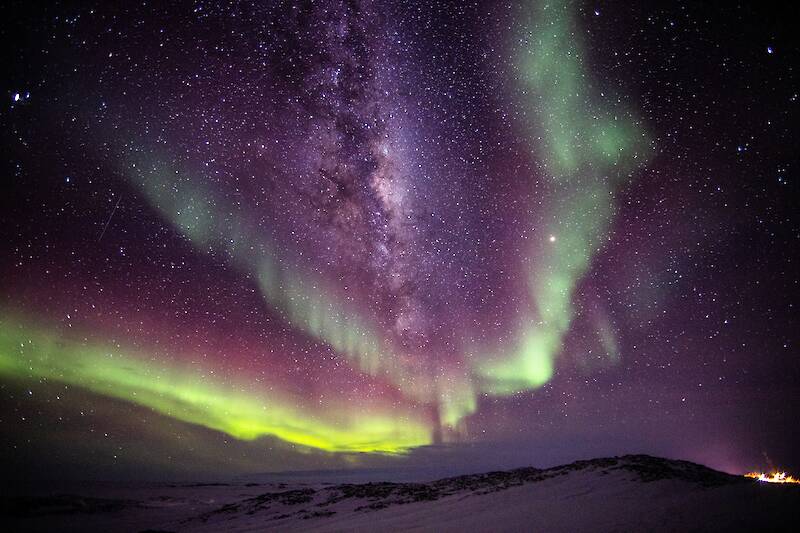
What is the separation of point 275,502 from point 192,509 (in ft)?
25.4

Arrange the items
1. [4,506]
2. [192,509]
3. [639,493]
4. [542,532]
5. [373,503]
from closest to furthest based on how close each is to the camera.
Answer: [542,532], [639,493], [373,503], [4,506], [192,509]

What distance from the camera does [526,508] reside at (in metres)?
9.56

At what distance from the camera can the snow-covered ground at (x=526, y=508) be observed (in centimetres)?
670

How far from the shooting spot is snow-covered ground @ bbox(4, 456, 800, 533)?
6.70 meters

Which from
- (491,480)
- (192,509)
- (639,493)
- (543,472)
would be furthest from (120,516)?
(639,493)

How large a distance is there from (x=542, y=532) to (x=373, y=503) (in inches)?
350

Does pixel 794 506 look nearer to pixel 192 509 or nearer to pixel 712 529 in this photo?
pixel 712 529

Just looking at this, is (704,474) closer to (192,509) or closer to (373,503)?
(373,503)

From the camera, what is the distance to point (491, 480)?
591 inches

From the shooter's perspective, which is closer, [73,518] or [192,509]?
[73,518]

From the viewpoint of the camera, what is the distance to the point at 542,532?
7.32 m

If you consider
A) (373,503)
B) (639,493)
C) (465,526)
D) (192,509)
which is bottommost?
(192,509)

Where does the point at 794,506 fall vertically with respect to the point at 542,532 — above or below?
above

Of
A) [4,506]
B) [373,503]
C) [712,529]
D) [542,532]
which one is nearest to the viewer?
[712,529]
